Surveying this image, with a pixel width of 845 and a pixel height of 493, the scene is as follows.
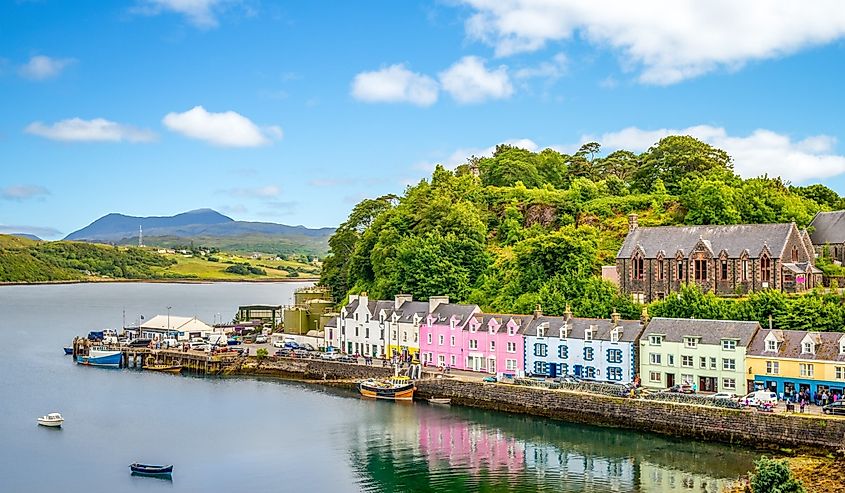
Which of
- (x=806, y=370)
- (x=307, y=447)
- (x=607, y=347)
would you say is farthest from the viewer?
(x=607, y=347)

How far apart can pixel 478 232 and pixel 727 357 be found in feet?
107

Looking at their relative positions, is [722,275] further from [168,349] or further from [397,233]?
[168,349]

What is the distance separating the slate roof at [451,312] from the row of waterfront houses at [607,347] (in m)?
0.08

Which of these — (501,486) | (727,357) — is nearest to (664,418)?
→ (727,357)

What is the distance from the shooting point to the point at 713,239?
58.8 metres

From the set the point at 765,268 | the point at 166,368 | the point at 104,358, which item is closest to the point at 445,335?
the point at 765,268

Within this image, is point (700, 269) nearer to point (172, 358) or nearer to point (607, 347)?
point (607, 347)

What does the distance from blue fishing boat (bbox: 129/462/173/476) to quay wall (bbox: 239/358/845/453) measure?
19.5m

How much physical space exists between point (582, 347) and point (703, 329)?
7.38 m

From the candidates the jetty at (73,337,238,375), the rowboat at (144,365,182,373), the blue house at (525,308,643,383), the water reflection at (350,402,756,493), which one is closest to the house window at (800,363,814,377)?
the water reflection at (350,402,756,493)

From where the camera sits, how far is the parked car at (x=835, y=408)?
1559 inches

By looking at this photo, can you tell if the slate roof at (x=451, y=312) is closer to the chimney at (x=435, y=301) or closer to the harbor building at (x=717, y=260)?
the chimney at (x=435, y=301)

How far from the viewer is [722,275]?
189 ft

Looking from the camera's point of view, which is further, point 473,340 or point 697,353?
point 473,340
